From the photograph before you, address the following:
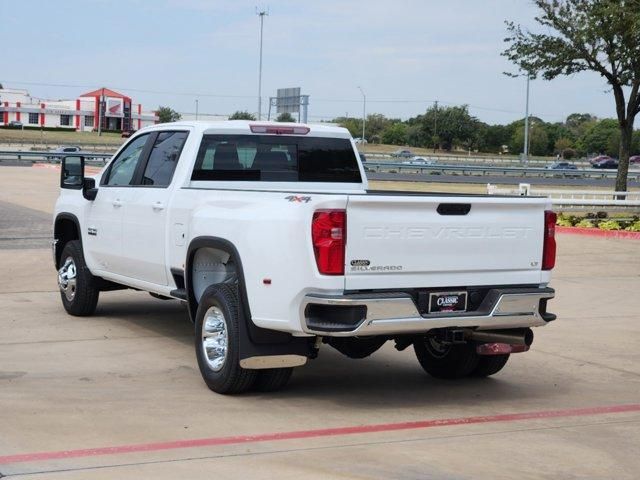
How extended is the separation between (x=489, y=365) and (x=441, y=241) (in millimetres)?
1683

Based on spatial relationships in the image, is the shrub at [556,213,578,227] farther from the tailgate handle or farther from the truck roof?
the tailgate handle

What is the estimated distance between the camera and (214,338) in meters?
7.88

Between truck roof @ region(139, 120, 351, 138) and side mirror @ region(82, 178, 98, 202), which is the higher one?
truck roof @ region(139, 120, 351, 138)

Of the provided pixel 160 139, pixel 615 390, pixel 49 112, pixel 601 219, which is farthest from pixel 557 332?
pixel 49 112

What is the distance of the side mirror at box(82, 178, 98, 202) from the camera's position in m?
10.4

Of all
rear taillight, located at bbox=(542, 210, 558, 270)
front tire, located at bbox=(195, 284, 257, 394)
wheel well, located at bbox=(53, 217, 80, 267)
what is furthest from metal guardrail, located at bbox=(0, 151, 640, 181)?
front tire, located at bbox=(195, 284, 257, 394)

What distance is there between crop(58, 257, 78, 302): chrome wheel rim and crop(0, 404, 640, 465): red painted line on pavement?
4825 mm

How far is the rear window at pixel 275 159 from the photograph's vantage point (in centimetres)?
910

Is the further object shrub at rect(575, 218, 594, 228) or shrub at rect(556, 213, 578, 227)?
shrub at rect(556, 213, 578, 227)

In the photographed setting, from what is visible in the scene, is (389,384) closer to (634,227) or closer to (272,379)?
(272,379)

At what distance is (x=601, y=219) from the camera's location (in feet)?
83.1

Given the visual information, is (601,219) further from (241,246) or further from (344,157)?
(241,246)

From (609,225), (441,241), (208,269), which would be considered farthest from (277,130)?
(609,225)

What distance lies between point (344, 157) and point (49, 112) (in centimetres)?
13311
